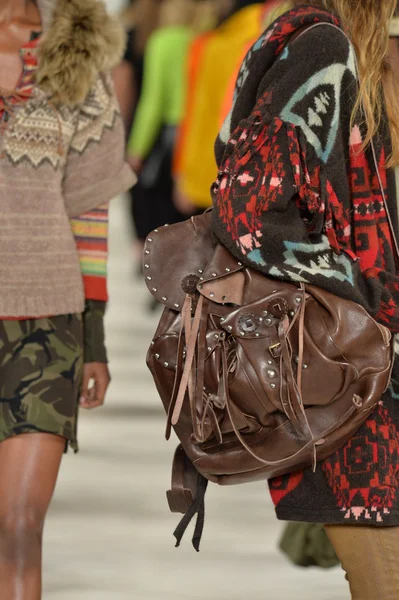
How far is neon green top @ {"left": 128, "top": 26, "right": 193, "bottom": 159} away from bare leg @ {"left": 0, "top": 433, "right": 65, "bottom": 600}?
6.41 metres

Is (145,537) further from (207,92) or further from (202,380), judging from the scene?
(207,92)

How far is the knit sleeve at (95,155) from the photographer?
330cm

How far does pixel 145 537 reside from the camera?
485cm

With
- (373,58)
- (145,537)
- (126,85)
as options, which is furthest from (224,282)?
(126,85)

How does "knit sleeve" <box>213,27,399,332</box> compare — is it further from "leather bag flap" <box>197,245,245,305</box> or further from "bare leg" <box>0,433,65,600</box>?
"bare leg" <box>0,433,65,600</box>

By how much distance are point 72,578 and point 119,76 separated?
21.7ft

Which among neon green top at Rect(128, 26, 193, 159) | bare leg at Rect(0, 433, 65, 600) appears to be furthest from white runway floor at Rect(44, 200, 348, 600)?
neon green top at Rect(128, 26, 193, 159)

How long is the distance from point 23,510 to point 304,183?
110cm

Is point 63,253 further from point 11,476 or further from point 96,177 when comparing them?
Answer: point 11,476

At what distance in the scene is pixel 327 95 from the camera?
2.45 m

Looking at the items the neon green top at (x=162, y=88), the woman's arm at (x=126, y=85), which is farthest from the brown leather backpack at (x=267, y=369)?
the woman's arm at (x=126, y=85)

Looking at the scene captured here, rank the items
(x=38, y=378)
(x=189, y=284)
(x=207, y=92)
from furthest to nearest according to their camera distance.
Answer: (x=207, y=92) < (x=38, y=378) < (x=189, y=284)

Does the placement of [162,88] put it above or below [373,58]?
below

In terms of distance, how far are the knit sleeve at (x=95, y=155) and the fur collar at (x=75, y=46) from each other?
0.07 meters
